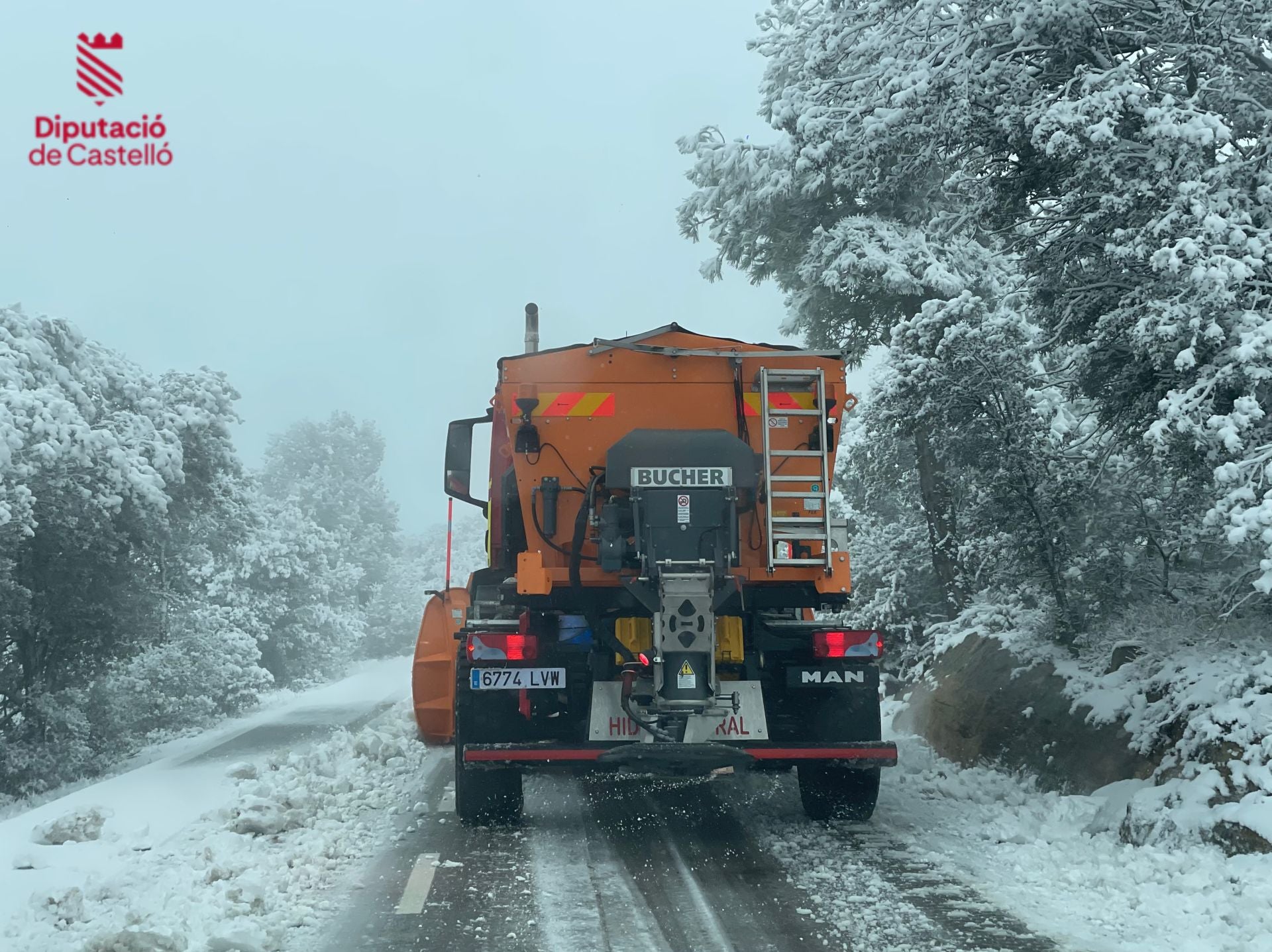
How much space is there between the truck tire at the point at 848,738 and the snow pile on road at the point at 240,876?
2.89 m

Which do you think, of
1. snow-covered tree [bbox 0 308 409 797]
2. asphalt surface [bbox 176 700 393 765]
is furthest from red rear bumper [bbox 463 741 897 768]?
snow-covered tree [bbox 0 308 409 797]

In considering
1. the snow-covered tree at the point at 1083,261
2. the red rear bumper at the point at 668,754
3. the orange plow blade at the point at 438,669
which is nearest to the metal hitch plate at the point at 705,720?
the red rear bumper at the point at 668,754

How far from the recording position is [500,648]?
751cm

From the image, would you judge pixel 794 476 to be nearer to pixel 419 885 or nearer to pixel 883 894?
pixel 883 894

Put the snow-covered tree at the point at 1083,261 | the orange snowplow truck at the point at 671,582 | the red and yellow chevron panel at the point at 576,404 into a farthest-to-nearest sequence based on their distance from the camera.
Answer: the red and yellow chevron panel at the point at 576,404
the orange snowplow truck at the point at 671,582
the snow-covered tree at the point at 1083,261

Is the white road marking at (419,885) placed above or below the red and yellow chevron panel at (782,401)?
below

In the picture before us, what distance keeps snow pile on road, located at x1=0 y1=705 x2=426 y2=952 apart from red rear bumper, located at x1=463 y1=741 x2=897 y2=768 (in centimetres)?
95

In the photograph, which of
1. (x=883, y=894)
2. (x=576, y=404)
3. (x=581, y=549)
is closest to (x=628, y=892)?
(x=883, y=894)

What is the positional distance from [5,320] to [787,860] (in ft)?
36.2

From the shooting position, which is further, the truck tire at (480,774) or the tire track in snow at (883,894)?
the truck tire at (480,774)

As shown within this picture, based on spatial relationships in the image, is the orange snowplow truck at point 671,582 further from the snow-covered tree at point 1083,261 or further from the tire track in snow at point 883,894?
the snow-covered tree at point 1083,261

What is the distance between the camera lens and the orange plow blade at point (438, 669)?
11281 mm

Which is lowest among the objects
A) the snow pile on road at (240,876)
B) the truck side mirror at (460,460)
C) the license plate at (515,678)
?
the snow pile on road at (240,876)

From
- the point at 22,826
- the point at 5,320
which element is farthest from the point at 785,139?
the point at 22,826
